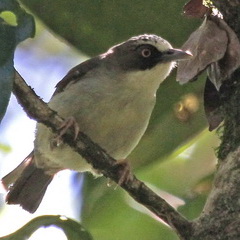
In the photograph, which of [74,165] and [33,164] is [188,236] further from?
[33,164]

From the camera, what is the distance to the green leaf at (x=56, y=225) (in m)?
3.02

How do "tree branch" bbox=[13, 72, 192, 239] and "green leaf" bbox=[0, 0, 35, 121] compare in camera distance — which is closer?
"green leaf" bbox=[0, 0, 35, 121]

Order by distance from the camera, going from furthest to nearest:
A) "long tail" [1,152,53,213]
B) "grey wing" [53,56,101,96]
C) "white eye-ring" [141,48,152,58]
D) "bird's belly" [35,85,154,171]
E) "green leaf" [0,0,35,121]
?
"long tail" [1,152,53,213], "white eye-ring" [141,48,152,58], "grey wing" [53,56,101,96], "bird's belly" [35,85,154,171], "green leaf" [0,0,35,121]

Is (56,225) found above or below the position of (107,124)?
above

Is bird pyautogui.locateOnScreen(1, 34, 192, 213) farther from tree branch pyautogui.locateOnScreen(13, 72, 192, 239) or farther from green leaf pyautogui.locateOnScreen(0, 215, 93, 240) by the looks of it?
tree branch pyautogui.locateOnScreen(13, 72, 192, 239)

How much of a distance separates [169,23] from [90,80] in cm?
85

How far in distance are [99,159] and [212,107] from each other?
0.58 metres

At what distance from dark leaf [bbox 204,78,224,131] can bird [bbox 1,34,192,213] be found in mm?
788

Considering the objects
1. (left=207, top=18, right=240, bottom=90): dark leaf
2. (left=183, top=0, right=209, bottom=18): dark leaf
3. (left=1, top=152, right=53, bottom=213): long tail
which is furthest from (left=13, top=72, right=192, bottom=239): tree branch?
(left=1, top=152, right=53, bottom=213): long tail

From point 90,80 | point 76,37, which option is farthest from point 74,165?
point 76,37

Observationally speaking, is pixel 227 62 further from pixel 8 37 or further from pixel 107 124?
pixel 107 124

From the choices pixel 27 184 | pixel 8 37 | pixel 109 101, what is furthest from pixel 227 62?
pixel 27 184

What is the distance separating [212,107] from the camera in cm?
308

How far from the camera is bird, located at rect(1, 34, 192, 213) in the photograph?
13.4ft
